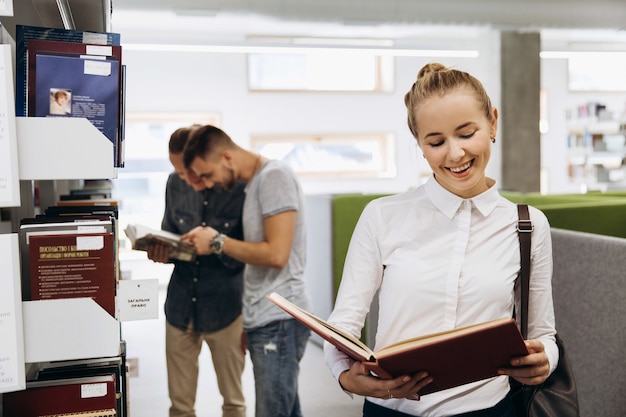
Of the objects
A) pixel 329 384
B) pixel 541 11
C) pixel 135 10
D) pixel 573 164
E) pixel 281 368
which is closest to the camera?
pixel 281 368

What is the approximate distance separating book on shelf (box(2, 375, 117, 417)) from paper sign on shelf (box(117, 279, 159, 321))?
149 millimetres

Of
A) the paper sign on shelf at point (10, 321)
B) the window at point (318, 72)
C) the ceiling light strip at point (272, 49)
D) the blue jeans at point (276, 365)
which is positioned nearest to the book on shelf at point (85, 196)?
the blue jeans at point (276, 365)

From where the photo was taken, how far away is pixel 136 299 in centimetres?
151

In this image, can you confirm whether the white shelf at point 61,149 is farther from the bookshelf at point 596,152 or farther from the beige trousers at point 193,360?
the bookshelf at point 596,152

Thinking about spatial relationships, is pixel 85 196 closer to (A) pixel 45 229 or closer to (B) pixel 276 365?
(B) pixel 276 365

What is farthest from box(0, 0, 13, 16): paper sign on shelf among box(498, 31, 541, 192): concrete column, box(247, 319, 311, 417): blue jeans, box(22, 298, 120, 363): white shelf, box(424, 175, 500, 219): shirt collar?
box(498, 31, 541, 192): concrete column

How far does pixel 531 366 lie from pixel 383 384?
291mm

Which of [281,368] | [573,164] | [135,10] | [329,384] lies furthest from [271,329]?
[573,164]

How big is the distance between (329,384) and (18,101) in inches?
127

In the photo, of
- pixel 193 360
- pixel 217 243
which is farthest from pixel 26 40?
pixel 193 360

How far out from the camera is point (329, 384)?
14.1ft

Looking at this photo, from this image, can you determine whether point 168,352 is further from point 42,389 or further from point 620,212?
point 620,212

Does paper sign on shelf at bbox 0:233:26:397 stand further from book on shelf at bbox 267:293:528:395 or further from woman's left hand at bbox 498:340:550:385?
woman's left hand at bbox 498:340:550:385

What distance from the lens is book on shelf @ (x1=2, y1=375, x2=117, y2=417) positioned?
1402mm
